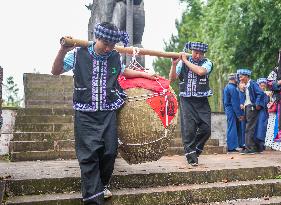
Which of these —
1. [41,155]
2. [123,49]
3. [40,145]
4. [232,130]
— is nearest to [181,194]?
[123,49]

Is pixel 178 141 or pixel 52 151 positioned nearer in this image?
pixel 52 151

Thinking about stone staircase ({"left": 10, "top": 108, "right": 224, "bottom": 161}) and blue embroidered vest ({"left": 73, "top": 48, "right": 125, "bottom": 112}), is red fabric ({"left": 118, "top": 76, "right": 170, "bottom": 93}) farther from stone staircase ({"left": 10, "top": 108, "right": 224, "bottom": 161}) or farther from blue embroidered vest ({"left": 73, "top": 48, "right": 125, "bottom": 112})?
stone staircase ({"left": 10, "top": 108, "right": 224, "bottom": 161})

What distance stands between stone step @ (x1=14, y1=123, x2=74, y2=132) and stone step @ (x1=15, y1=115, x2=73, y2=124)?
1.15ft

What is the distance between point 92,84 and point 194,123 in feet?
7.93

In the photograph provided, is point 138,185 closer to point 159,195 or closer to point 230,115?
point 159,195

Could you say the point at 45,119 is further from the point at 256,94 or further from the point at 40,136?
the point at 256,94

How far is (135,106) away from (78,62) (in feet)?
2.56

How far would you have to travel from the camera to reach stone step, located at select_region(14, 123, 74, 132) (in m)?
8.38

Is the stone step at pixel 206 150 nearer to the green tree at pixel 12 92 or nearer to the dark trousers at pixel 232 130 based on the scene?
the dark trousers at pixel 232 130

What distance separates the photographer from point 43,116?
29.5 ft

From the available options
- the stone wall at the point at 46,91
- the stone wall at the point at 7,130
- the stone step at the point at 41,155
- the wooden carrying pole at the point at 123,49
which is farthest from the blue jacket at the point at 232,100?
the stone wall at the point at 7,130

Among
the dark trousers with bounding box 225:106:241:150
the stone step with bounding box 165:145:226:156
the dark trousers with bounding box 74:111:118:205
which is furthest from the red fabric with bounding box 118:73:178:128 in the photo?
the dark trousers with bounding box 225:106:241:150

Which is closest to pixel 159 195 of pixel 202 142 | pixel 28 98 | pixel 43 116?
pixel 202 142

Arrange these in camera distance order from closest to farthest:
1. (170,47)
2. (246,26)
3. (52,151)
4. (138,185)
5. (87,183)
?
(87,183), (138,185), (52,151), (246,26), (170,47)
